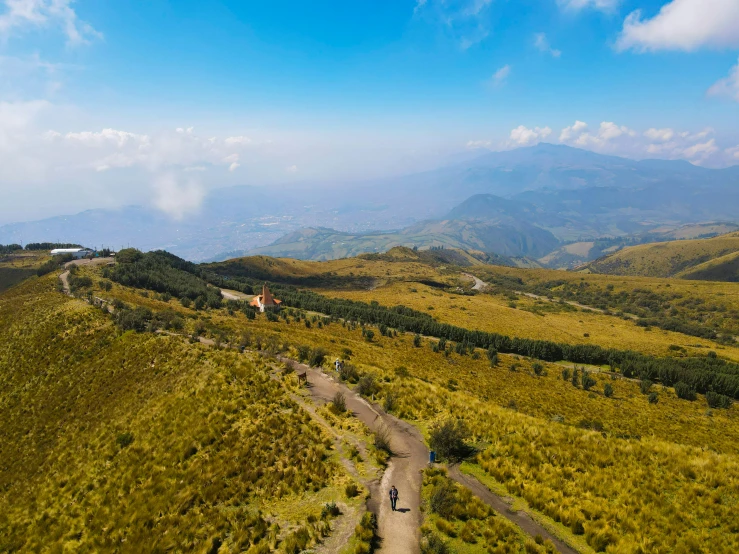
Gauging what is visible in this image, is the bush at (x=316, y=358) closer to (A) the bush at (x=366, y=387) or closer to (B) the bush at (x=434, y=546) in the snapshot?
(A) the bush at (x=366, y=387)

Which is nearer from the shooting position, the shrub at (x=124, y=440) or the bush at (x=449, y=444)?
the bush at (x=449, y=444)

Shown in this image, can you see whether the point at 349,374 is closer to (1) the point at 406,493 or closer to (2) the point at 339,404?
(2) the point at 339,404

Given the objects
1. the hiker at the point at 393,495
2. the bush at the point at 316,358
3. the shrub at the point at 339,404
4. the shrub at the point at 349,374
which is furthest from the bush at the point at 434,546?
the bush at the point at 316,358

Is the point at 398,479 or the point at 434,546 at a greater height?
the point at 434,546

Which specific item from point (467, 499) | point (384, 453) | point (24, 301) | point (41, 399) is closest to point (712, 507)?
point (467, 499)

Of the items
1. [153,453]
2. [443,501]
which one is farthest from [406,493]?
[153,453]

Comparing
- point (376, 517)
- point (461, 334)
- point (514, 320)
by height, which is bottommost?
point (514, 320)

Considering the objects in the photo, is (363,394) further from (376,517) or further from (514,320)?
(514,320)

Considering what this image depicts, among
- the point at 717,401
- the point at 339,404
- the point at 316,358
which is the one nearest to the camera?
the point at 339,404
